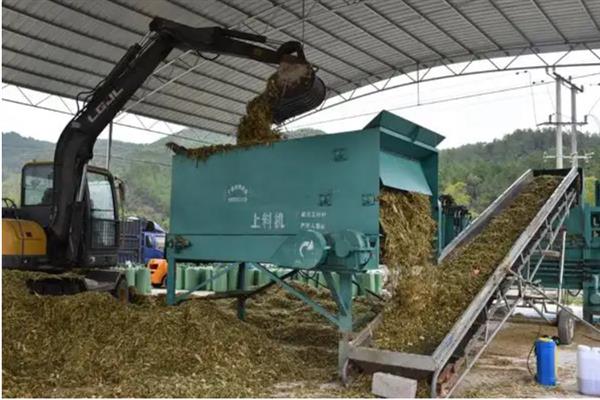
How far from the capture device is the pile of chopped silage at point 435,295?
5.55 meters

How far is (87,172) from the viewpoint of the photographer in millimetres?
8422

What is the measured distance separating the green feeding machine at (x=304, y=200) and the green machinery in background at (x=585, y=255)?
14.3 ft

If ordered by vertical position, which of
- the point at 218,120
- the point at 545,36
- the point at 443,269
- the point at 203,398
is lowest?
the point at 203,398

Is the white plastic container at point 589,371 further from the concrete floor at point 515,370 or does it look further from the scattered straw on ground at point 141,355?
the scattered straw on ground at point 141,355

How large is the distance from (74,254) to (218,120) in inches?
636

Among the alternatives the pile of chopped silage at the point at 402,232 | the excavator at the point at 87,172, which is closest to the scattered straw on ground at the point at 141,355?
the excavator at the point at 87,172

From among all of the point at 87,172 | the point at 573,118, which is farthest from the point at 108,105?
the point at 573,118

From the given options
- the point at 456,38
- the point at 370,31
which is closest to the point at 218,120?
the point at 370,31

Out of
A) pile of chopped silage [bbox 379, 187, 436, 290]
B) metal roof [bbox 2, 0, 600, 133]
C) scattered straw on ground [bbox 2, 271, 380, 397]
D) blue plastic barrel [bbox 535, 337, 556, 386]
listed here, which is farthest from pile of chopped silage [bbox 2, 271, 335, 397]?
metal roof [bbox 2, 0, 600, 133]

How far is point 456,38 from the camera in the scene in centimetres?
1808

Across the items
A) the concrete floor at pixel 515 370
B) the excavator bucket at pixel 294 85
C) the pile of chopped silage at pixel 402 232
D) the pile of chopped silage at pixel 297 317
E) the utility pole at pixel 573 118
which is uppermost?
the utility pole at pixel 573 118

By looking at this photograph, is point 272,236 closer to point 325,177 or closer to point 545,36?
point 325,177

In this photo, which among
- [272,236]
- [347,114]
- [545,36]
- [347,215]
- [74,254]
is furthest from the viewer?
[347,114]

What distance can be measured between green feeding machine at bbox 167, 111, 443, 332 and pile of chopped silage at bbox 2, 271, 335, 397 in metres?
0.79
